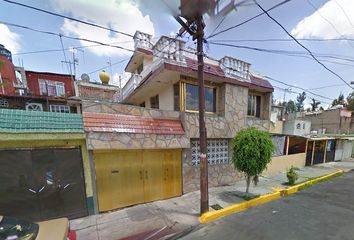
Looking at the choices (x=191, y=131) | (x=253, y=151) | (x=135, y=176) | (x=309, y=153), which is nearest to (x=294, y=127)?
(x=309, y=153)

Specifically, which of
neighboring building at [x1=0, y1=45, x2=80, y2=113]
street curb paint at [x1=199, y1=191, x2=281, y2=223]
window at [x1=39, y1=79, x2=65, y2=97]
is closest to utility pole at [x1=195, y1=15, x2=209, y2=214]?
street curb paint at [x1=199, y1=191, x2=281, y2=223]

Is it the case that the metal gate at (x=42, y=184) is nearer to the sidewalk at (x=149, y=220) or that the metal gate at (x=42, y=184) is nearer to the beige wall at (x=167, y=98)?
the sidewalk at (x=149, y=220)

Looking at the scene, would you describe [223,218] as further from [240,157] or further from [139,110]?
[139,110]

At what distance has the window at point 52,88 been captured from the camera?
19281mm

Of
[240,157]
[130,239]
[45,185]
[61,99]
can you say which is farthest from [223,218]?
[61,99]

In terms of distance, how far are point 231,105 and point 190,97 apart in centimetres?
216

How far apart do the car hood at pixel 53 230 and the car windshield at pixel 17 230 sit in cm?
8

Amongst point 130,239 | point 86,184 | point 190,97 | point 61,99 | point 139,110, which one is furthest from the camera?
point 61,99

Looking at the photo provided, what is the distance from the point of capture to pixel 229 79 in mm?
8289

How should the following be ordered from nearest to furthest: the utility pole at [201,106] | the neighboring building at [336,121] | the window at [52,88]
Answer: the utility pole at [201,106] < the window at [52,88] < the neighboring building at [336,121]

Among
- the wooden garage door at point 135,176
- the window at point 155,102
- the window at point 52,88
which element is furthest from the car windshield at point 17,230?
the window at point 52,88

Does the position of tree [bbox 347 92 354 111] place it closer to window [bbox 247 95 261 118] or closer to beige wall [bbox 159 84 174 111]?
window [bbox 247 95 261 118]

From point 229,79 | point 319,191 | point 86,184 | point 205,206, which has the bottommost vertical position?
point 319,191

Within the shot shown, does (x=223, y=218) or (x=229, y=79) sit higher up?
(x=229, y=79)
